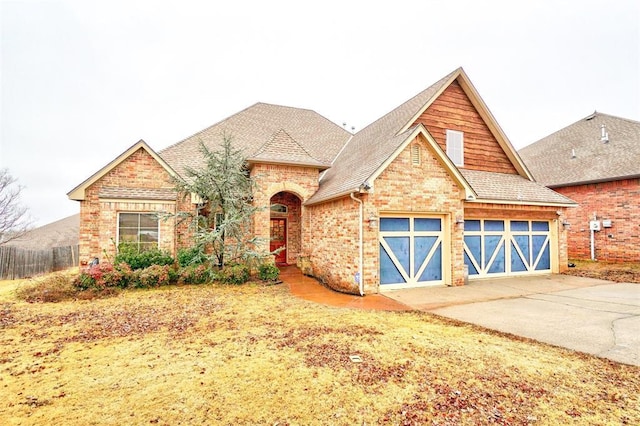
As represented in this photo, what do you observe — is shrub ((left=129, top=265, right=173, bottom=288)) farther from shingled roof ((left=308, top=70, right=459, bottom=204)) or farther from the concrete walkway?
shingled roof ((left=308, top=70, right=459, bottom=204))

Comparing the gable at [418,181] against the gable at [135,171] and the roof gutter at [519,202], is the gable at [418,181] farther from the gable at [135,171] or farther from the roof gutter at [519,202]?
the gable at [135,171]

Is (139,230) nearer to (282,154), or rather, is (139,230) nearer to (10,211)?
(282,154)

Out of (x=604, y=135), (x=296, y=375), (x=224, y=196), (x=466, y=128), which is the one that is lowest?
(x=296, y=375)

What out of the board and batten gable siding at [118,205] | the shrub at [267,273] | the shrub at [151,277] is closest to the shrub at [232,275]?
the shrub at [267,273]

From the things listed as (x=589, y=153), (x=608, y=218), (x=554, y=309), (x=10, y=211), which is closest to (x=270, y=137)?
(x=554, y=309)

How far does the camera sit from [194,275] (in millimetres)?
10445

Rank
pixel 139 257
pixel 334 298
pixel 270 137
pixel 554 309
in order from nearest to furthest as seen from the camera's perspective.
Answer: pixel 554 309, pixel 334 298, pixel 139 257, pixel 270 137

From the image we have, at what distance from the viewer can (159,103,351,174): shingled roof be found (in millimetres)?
13086

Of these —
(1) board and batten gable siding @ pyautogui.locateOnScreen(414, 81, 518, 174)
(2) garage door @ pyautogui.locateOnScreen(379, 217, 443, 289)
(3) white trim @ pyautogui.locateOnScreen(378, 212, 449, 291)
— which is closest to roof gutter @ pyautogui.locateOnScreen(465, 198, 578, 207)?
(3) white trim @ pyautogui.locateOnScreen(378, 212, 449, 291)

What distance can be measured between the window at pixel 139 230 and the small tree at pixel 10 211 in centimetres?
1720

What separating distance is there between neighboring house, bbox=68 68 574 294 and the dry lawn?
3398mm

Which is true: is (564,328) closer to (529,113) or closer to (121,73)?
(121,73)

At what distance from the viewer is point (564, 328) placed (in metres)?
5.78

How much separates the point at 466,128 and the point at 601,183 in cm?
864
